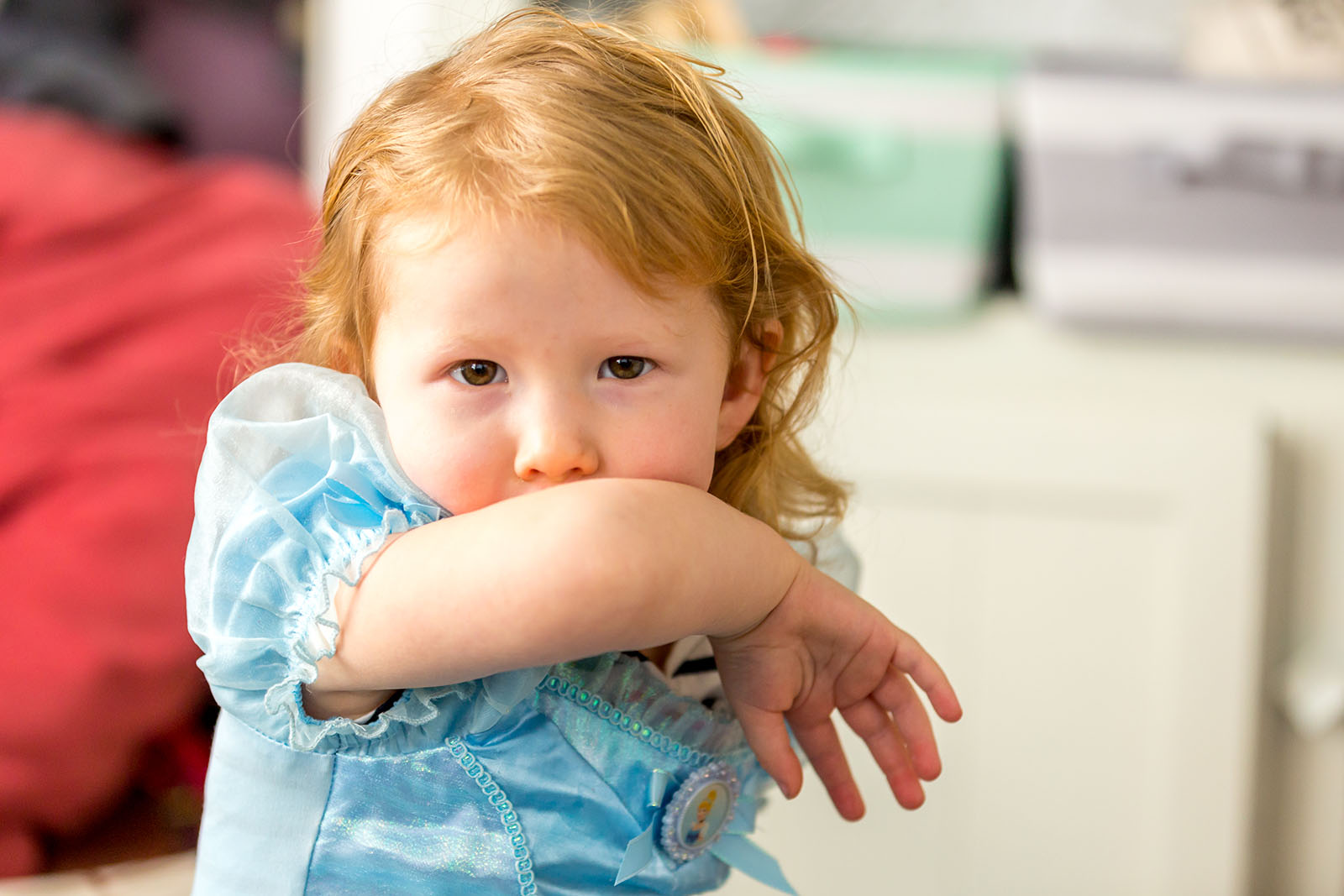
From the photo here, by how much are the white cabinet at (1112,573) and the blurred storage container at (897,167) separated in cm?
5

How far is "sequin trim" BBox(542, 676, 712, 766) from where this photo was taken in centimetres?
48

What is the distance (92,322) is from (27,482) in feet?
0.62

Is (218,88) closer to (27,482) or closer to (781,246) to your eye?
(27,482)

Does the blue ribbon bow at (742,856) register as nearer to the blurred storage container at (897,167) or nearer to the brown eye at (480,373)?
the brown eye at (480,373)

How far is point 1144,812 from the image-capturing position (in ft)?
3.20

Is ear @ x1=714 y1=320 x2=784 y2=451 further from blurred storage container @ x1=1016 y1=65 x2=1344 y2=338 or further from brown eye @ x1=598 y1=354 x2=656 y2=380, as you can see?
blurred storage container @ x1=1016 y1=65 x2=1344 y2=338

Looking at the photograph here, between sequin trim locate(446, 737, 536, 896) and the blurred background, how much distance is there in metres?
0.44

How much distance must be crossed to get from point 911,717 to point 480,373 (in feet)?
0.76

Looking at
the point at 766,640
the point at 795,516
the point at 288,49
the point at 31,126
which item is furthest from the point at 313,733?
the point at 288,49

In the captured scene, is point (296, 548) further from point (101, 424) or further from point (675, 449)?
point (101, 424)

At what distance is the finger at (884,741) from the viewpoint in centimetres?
53

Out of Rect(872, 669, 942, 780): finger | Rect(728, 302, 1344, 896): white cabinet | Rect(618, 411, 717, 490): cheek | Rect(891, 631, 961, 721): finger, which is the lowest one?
Rect(728, 302, 1344, 896): white cabinet

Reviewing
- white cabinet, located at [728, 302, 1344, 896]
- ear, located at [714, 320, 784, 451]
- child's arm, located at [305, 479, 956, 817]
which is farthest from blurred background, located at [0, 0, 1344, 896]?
child's arm, located at [305, 479, 956, 817]

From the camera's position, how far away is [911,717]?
0.52 meters
